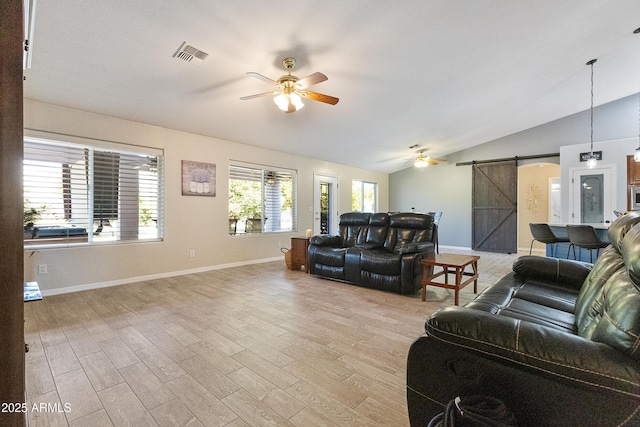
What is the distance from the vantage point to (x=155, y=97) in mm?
3639

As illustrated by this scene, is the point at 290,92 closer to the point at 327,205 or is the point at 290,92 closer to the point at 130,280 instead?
the point at 130,280

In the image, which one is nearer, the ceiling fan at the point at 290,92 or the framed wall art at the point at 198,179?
the ceiling fan at the point at 290,92

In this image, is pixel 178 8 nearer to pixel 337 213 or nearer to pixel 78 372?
pixel 78 372

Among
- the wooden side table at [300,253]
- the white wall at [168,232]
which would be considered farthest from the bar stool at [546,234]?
the white wall at [168,232]

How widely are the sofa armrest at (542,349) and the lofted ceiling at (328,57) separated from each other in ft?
8.90

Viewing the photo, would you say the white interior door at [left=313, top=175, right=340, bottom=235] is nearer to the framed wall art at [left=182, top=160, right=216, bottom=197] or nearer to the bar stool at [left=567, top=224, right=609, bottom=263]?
the framed wall art at [left=182, top=160, right=216, bottom=197]

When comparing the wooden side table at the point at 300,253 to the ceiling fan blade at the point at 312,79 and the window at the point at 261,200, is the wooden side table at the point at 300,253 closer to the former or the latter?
the window at the point at 261,200

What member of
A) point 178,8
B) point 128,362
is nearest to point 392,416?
point 128,362

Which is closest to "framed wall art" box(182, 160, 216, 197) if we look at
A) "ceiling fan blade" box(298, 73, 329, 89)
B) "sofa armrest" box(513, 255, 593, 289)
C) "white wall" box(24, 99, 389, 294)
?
"white wall" box(24, 99, 389, 294)

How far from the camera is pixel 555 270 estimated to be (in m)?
2.28

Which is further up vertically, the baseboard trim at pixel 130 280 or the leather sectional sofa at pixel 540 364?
the leather sectional sofa at pixel 540 364

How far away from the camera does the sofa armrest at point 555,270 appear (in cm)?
219

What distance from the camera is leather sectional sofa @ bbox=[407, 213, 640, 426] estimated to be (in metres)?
0.82

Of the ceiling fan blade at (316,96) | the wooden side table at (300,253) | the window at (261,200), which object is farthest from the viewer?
the window at (261,200)
